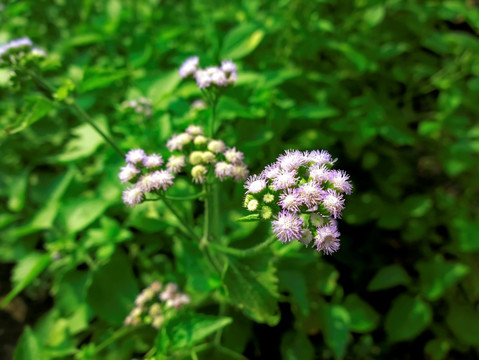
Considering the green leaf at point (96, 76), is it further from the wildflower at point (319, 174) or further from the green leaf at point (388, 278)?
the green leaf at point (388, 278)

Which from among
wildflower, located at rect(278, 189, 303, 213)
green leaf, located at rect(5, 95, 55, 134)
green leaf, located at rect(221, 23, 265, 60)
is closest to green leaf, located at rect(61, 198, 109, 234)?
green leaf, located at rect(5, 95, 55, 134)

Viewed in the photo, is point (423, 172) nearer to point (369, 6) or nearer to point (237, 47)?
point (369, 6)

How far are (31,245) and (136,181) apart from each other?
185 centimetres

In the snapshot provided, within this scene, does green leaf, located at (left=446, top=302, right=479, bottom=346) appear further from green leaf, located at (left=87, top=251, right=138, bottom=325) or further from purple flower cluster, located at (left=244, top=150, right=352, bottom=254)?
green leaf, located at (left=87, top=251, right=138, bottom=325)

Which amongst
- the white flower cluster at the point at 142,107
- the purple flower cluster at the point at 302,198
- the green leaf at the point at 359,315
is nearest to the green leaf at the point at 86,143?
the white flower cluster at the point at 142,107

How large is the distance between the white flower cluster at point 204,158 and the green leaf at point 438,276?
6.24 feet

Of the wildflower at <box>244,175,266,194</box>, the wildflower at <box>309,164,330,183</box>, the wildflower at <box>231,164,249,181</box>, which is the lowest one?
the wildflower at <box>244,175,266,194</box>

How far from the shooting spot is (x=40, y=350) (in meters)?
2.25

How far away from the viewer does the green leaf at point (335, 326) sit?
93.5 inches

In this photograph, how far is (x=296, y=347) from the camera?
99.6 inches

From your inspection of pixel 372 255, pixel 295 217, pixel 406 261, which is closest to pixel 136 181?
pixel 295 217

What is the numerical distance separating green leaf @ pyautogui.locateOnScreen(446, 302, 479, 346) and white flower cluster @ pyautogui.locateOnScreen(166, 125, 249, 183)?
2.19 meters

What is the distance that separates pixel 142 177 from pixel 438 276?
7.58ft

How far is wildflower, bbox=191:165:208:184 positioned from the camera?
171 centimetres
